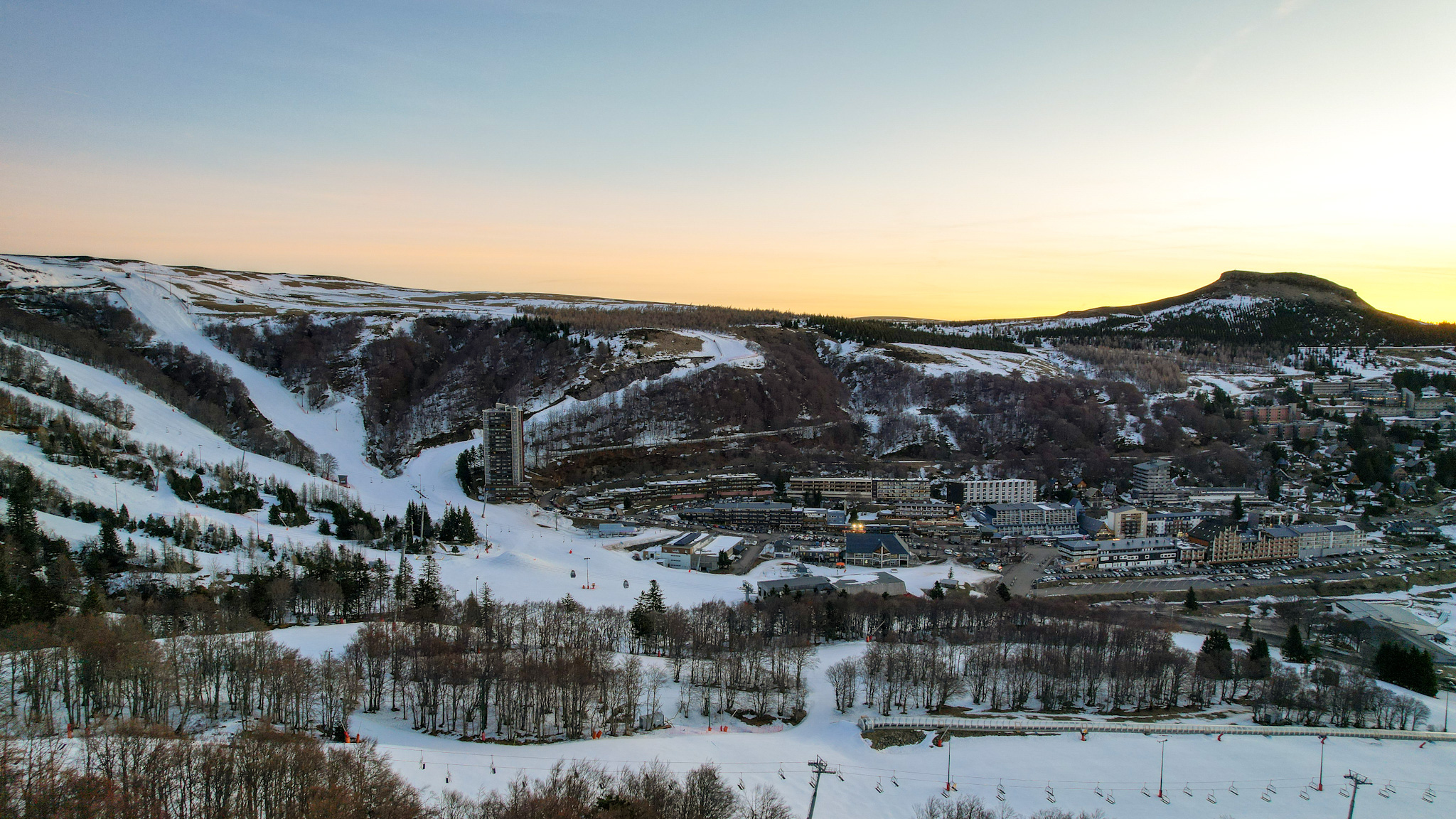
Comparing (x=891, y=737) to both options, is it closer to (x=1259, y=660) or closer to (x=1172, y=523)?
(x=1259, y=660)

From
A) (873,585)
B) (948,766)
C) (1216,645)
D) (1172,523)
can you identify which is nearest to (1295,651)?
(1216,645)

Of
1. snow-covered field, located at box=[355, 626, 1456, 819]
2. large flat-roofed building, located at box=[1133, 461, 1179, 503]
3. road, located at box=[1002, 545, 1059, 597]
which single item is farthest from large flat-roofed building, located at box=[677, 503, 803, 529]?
snow-covered field, located at box=[355, 626, 1456, 819]

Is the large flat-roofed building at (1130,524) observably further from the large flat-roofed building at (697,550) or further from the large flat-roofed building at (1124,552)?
the large flat-roofed building at (697,550)

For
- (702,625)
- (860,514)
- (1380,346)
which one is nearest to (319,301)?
(860,514)

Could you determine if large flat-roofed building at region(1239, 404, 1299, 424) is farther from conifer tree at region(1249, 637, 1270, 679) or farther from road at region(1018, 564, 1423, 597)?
conifer tree at region(1249, 637, 1270, 679)

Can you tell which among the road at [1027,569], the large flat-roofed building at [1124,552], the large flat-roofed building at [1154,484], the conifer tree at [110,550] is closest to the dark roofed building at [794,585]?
the road at [1027,569]
